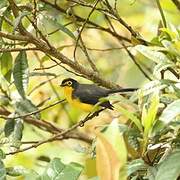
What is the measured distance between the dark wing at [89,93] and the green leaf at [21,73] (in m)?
0.46

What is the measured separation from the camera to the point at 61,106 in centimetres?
295

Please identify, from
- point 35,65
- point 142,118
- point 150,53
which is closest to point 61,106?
point 35,65

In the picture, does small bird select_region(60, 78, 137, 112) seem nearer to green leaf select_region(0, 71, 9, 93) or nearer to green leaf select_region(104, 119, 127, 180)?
green leaf select_region(0, 71, 9, 93)

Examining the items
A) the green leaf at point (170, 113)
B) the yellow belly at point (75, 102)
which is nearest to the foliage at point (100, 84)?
the green leaf at point (170, 113)

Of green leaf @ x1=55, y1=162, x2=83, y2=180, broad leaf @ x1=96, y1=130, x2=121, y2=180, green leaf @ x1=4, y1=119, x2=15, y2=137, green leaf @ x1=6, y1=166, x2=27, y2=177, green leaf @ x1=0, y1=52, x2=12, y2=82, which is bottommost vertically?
green leaf @ x1=6, y1=166, x2=27, y2=177

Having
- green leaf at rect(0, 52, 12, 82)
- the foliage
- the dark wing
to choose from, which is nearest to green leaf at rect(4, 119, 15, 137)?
the foliage

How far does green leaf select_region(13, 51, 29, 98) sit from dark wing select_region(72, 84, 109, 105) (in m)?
0.46

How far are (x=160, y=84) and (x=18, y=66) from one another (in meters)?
0.87

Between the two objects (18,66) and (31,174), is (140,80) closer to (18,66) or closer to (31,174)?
(18,66)

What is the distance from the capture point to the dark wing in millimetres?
2484

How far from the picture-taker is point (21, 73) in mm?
2020

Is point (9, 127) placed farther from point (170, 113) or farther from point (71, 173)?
point (170, 113)

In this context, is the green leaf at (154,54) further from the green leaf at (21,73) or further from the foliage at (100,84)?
the green leaf at (21,73)

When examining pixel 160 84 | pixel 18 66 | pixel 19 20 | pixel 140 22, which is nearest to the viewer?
pixel 160 84
